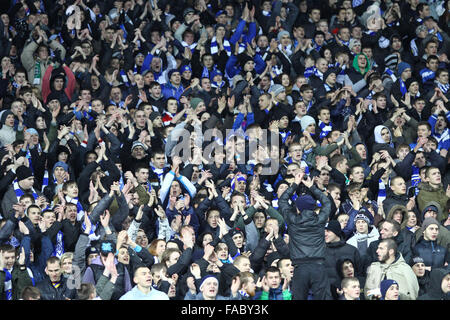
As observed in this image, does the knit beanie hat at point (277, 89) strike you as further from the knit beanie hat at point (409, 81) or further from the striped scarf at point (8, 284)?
the striped scarf at point (8, 284)

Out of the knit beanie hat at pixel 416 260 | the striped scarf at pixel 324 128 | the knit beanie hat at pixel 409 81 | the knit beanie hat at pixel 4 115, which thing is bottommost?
the knit beanie hat at pixel 416 260

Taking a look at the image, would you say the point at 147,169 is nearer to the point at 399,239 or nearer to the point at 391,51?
the point at 399,239

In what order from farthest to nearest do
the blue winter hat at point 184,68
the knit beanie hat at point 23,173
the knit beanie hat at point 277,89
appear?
the blue winter hat at point 184,68
the knit beanie hat at point 277,89
the knit beanie hat at point 23,173

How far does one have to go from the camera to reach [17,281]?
38.6 feet

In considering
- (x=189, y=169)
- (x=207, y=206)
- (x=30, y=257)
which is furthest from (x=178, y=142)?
(x=30, y=257)

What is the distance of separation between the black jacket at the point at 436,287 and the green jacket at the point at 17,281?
4263 millimetres

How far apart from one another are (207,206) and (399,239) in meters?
2.51

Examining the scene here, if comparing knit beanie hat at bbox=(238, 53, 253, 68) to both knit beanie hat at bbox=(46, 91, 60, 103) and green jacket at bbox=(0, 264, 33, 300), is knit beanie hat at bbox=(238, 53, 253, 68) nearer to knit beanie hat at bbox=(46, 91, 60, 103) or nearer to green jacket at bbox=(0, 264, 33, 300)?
knit beanie hat at bbox=(46, 91, 60, 103)

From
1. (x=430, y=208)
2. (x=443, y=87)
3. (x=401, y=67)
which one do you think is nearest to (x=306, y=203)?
(x=430, y=208)

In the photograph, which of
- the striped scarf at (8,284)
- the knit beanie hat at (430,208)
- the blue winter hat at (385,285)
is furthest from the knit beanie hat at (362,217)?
the striped scarf at (8,284)

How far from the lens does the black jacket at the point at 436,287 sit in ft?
37.8

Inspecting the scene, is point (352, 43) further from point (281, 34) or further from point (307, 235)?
point (307, 235)

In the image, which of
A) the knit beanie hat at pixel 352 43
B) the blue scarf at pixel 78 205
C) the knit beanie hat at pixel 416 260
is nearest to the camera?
the knit beanie hat at pixel 416 260

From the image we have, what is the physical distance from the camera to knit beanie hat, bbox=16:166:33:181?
1408cm
